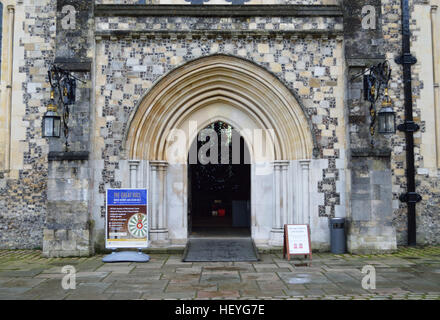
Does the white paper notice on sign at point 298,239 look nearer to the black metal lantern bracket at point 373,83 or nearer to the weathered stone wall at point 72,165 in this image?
the black metal lantern bracket at point 373,83

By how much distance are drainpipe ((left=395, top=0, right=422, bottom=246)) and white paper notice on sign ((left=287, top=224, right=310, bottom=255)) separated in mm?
3145

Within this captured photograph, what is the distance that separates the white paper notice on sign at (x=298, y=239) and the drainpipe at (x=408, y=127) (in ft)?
10.3

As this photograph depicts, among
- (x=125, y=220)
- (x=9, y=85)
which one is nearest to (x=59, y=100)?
(x=9, y=85)

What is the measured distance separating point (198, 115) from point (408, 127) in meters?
5.20

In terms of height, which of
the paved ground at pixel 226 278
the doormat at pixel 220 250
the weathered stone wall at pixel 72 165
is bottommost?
the paved ground at pixel 226 278

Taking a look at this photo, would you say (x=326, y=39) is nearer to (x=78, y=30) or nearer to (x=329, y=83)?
(x=329, y=83)

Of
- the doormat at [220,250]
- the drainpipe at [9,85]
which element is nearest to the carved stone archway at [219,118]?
the doormat at [220,250]

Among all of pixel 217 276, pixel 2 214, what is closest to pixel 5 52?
pixel 2 214

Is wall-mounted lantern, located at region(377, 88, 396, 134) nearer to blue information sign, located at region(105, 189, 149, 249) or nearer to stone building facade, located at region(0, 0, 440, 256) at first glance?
stone building facade, located at region(0, 0, 440, 256)

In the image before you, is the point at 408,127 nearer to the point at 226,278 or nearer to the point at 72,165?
the point at 226,278

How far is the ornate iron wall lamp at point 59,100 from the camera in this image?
27.9 feet

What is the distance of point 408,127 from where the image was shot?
10.2 m

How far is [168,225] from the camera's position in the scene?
10.0m

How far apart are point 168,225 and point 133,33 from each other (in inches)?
181
